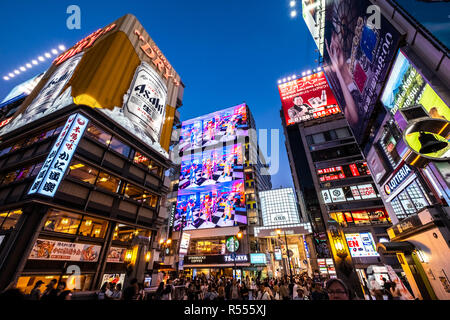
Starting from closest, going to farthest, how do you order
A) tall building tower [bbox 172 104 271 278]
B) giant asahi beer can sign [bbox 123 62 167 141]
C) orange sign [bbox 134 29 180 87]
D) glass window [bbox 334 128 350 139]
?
giant asahi beer can sign [bbox 123 62 167 141], orange sign [bbox 134 29 180 87], tall building tower [bbox 172 104 271 278], glass window [bbox 334 128 350 139]

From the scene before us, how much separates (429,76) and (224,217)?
30755 mm

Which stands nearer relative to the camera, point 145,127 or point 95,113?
point 95,113

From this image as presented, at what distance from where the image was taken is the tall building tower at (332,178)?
2506 cm

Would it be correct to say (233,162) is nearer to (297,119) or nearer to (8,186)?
(297,119)

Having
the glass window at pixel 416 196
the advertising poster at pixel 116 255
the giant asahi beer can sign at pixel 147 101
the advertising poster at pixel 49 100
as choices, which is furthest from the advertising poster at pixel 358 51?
the advertising poster at pixel 116 255

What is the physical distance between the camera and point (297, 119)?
1270 inches

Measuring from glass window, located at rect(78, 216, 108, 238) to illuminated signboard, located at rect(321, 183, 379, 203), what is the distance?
30.2 m

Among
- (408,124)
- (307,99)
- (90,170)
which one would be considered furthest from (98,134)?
(307,99)

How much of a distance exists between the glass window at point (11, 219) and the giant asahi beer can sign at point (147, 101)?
945cm

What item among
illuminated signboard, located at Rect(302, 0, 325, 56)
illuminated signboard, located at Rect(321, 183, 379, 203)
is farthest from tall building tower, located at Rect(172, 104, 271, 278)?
illuminated signboard, located at Rect(302, 0, 325, 56)

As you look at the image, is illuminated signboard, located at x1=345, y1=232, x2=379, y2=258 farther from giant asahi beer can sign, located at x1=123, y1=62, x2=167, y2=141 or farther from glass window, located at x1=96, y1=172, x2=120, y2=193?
glass window, located at x1=96, y1=172, x2=120, y2=193

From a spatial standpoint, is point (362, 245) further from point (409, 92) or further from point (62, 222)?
point (62, 222)

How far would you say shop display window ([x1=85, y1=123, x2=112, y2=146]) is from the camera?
1393 centimetres

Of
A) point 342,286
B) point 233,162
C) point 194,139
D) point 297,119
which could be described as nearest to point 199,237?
point 233,162
